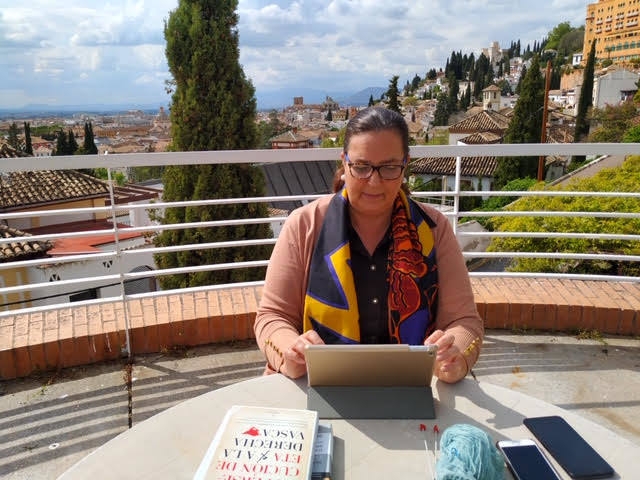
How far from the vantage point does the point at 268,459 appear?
3.05 feet

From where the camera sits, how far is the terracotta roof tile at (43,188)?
75.3 feet

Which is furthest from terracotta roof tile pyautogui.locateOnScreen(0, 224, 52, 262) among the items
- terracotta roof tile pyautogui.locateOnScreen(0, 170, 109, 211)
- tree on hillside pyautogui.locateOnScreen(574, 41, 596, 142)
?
tree on hillside pyautogui.locateOnScreen(574, 41, 596, 142)

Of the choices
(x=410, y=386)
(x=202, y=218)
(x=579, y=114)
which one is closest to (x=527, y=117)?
(x=579, y=114)

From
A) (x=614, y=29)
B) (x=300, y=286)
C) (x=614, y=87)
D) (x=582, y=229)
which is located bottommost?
(x=582, y=229)

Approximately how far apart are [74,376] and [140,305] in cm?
51

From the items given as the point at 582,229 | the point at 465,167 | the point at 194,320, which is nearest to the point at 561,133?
the point at 465,167

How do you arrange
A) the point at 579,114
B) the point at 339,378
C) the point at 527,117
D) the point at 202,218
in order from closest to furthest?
1. the point at 339,378
2. the point at 202,218
3. the point at 527,117
4. the point at 579,114

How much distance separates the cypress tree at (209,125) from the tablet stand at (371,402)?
8197 millimetres

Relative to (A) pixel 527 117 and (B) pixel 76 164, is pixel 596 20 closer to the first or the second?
(A) pixel 527 117

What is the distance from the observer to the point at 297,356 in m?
1.25

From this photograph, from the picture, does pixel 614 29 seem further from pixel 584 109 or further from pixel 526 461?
pixel 526 461

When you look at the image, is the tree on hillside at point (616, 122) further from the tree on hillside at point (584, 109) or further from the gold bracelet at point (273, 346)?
the gold bracelet at point (273, 346)

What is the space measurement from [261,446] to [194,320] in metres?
1.76

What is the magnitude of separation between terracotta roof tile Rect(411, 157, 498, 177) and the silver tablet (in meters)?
40.0
